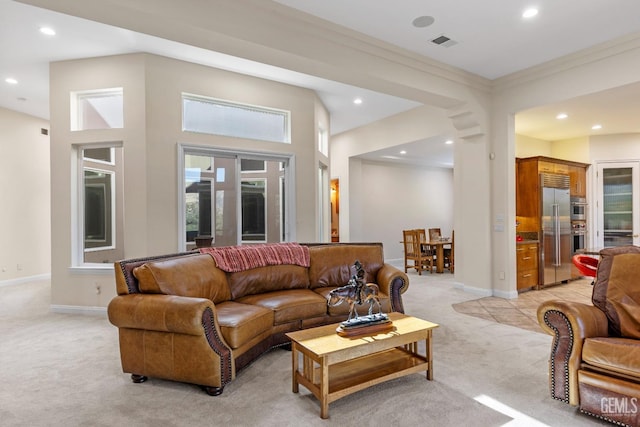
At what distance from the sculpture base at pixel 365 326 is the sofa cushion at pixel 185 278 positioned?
1281mm

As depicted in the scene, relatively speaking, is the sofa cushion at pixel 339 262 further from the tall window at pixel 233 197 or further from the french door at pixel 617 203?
the french door at pixel 617 203

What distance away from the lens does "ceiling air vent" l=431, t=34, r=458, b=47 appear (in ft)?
12.7

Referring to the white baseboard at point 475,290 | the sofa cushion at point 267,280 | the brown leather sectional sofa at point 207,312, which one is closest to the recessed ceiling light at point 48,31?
the brown leather sectional sofa at point 207,312

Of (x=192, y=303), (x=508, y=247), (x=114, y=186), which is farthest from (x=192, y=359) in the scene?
(x=508, y=247)

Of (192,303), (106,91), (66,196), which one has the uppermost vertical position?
(106,91)

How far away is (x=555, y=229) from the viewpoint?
6.04 m

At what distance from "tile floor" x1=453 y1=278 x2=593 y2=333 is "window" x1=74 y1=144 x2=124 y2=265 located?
465cm

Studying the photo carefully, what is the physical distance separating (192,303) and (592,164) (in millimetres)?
7818

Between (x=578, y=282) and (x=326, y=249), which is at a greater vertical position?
(x=326, y=249)

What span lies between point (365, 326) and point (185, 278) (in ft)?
5.10

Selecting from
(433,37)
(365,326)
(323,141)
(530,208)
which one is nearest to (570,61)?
(433,37)

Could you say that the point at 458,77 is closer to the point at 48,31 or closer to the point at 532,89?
the point at 532,89

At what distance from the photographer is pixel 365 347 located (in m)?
2.30

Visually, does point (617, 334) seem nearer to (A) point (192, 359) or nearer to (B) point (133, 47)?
(A) point (192, 359)
